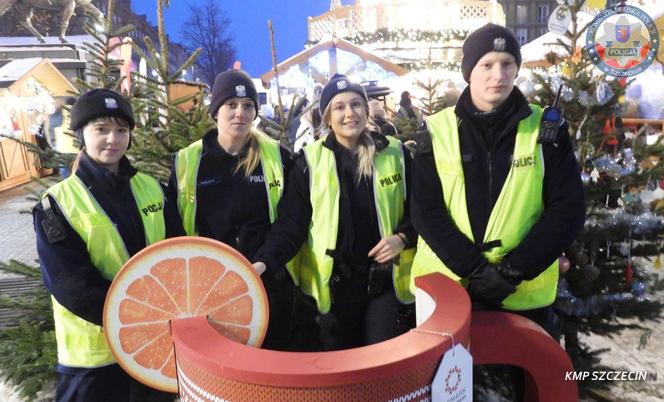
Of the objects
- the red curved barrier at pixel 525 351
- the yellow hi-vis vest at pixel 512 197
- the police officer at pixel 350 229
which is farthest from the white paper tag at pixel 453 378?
the police officer at pixel 350 229

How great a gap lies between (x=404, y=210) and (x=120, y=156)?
1.46 meters

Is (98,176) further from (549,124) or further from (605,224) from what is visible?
(605,224)

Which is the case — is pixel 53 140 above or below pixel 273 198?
above

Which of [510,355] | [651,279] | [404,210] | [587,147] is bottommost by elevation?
[651,279]

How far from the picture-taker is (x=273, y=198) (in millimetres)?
2791

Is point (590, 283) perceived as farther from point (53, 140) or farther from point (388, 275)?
point (53, 140)

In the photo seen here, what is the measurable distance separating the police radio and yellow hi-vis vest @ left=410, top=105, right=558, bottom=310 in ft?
0.09

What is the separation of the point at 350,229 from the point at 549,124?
1051 millimetres

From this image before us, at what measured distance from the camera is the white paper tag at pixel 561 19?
3.53 meters

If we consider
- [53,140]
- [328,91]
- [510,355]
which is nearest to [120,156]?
[328,91]

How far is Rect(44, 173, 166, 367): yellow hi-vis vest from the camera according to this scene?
2.15 meters

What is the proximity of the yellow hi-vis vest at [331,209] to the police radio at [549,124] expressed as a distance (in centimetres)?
75

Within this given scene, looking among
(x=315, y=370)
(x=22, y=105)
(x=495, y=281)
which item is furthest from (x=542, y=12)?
(x=315, y=370)

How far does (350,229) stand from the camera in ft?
8.41
